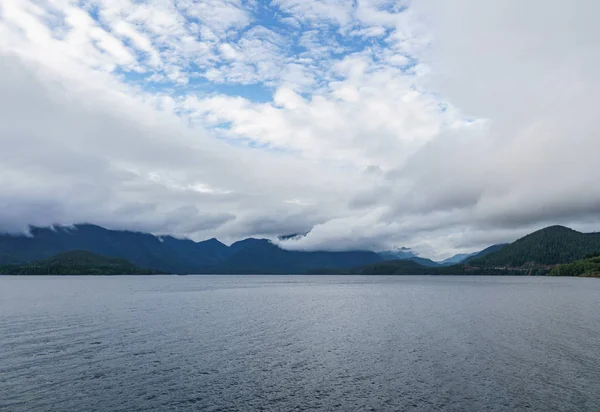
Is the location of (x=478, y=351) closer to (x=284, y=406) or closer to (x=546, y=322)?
(x=284, y=406)

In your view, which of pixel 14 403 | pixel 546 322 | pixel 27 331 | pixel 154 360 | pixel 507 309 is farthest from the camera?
pixel 507 309

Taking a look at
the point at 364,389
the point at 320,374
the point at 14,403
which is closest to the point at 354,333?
the point at 320,374

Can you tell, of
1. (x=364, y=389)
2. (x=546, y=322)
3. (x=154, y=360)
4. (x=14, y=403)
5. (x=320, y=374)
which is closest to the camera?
(x=14, y=403)

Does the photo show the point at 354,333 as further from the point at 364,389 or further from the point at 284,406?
the point at 284,406

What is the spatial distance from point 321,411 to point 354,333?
49455 millimetres

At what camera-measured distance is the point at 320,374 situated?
5578cm

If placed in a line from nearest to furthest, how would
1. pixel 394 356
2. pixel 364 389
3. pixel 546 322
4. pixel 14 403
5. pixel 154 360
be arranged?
pixel 14 403 < pixel 364 389 < pixel 154 360 < pixel 394 356 < pixel 546 322

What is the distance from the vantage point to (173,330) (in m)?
89.2

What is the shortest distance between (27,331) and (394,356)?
236 ft

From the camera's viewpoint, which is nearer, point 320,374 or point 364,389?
point 364,389

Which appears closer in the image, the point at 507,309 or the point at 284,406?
the point at 284,406

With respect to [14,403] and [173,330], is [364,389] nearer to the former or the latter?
[14,403]

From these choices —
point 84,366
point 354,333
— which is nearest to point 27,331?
point 84,366

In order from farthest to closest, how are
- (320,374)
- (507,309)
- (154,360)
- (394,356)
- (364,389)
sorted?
(507,309) → (394,356) → (154,360) → (320,374) → (364,389)
